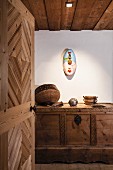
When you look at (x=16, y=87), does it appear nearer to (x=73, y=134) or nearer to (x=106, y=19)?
(x=73, y=134)

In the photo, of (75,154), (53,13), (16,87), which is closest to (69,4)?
(53,13)

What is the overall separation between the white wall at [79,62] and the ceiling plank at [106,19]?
9.4 inches

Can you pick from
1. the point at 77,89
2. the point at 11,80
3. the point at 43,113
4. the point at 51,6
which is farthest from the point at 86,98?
the point at 11,80

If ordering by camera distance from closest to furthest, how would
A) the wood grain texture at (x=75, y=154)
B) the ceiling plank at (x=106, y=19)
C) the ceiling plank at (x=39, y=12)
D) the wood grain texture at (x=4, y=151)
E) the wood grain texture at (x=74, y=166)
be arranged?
the wood grain texture at (x=4, y=151) → the ceiling plank at (x=39, y=12) → the ceiling plank at (x=106, y=19) → the wood grain texture at (x=74, y=166) → the wood grain texture at (x=75, y=154)

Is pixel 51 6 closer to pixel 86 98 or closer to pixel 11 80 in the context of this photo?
pixel 11 80

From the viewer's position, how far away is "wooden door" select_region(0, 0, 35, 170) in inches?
63.3

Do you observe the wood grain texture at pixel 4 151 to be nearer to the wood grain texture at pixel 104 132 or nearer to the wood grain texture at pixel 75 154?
the wood grain texture at pixel 75 154

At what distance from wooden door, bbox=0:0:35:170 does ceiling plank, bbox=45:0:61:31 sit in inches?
17.1

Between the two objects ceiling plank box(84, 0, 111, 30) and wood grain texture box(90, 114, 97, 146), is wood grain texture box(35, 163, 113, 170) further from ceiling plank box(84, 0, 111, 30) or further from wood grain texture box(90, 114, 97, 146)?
ceiling plank box(84, 0, 111, 30)

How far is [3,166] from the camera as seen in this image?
159cm

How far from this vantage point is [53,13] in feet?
10.4

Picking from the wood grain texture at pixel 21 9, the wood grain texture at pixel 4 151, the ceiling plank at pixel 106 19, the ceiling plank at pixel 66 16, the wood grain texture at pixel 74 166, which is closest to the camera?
the wood grain texture at pixel 4 151

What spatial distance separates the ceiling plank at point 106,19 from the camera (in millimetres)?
3033

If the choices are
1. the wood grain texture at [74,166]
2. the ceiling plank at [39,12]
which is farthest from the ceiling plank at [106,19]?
the wood grain texture at [74,166]
